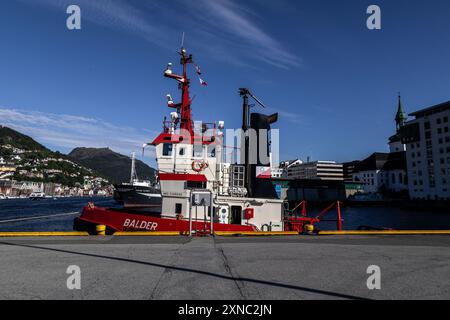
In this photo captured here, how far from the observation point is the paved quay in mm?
5246

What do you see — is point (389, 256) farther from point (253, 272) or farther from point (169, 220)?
point (169, 220)

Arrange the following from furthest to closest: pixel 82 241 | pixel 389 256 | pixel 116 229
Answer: pixel 116 229 < pixel 82 241 < pixel 389 256

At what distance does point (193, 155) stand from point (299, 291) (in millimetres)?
14218

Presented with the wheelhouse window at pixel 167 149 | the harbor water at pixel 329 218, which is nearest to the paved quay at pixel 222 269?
the wheelhouse window at pixel 167 149

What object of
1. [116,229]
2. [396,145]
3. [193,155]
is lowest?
[116,229]

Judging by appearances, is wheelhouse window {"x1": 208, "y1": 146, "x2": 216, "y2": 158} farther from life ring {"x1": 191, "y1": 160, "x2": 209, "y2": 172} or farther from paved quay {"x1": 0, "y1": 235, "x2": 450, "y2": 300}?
paved quay {"x1": 0, "y1": 235, "x2": 450, "y2": 300}

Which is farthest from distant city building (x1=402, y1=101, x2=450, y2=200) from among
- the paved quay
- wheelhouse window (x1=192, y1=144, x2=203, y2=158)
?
the paved quay

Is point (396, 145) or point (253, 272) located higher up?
point (396, 145)

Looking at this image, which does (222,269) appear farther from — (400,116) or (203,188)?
(400,116)

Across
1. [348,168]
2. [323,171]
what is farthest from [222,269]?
[348,168]

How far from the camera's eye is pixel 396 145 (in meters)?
156

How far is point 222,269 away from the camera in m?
6.92
